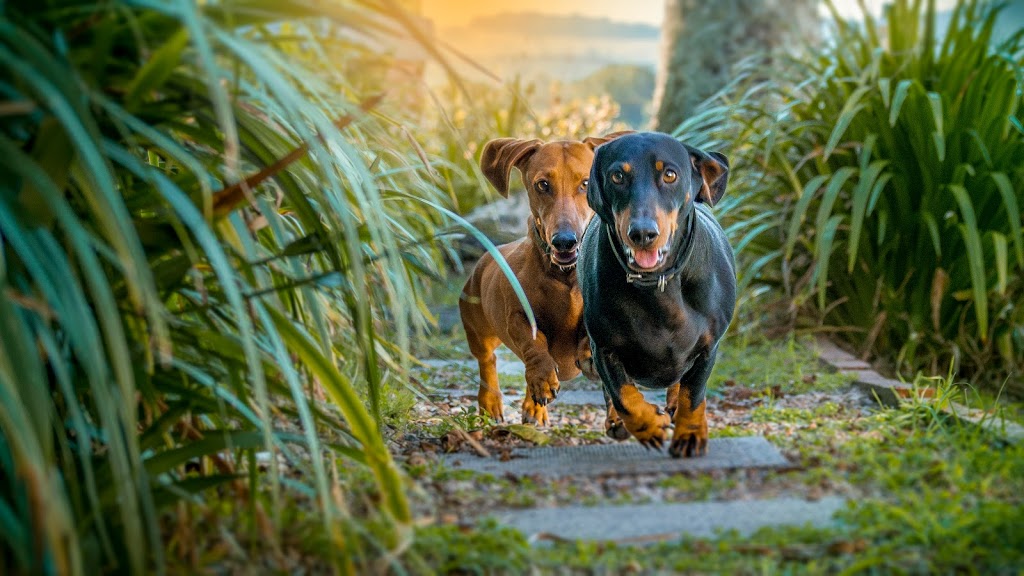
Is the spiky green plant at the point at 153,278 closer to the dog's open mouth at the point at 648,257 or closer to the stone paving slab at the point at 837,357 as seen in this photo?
the dog's open mouth at the point at 648,257

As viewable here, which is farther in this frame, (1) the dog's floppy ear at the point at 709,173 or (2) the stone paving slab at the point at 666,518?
(1) the dog's floppy ear at the point at 709,173

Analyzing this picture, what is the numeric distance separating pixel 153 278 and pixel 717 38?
630 cm

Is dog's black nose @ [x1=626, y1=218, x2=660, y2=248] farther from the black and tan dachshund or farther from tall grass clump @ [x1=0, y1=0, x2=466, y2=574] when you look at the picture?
tall grass clump @ [x1=0, y1=0, x2=466, y2=574]

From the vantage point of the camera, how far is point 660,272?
8.83ft

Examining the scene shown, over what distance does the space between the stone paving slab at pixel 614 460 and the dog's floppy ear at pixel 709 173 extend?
662mm

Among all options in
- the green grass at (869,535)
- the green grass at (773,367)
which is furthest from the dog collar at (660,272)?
the green grass at (773,367)

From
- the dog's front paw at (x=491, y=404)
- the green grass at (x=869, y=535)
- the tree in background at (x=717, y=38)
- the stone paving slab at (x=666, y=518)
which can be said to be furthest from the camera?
the tree in background at (x=717, y=38)

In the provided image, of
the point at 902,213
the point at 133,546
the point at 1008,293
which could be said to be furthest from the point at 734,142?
the point at 133,546

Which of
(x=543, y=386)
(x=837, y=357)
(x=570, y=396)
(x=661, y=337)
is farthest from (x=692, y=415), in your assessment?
(x=837, y=357)

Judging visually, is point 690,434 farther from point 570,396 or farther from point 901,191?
point 901,191

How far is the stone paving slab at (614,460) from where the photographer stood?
249 centimetres

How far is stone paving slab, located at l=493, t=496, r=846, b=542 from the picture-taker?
2041 mm

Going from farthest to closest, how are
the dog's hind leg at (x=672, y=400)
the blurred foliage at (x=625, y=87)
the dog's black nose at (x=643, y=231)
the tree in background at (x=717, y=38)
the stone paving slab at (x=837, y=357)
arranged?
1. the blurred foliage at (x=625, y=87)
2. the tree in background at (x=717, y=38)
3. the stone paving slab at (x=837, y=357)
4. the dog's hind leg at (x=672, y=400)
5. the dog's black nose at (x=643, y=231)

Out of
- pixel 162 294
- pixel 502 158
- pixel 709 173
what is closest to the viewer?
pixel 162 294
